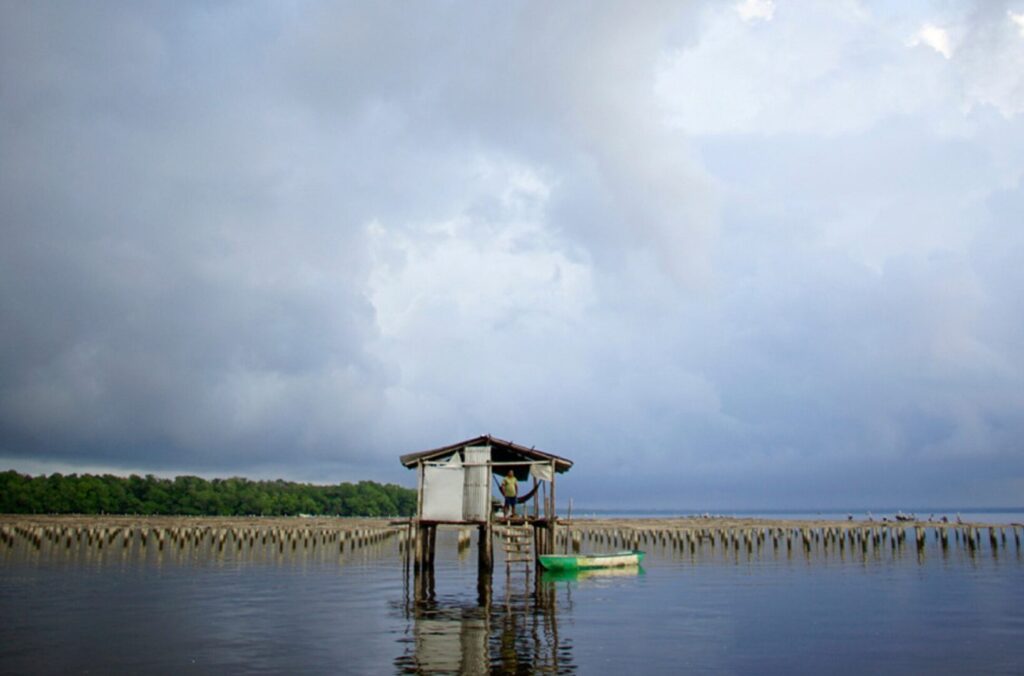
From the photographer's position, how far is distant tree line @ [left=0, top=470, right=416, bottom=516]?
393 ft

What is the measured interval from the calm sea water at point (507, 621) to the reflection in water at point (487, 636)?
65mm

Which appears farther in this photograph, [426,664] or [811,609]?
[811,609]

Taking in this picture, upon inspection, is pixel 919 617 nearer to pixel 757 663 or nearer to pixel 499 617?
pixel 757 663

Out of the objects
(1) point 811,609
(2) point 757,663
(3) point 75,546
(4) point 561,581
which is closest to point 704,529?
(4) point 561,581

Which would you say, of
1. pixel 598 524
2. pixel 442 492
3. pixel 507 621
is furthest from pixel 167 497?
pixel 507 621

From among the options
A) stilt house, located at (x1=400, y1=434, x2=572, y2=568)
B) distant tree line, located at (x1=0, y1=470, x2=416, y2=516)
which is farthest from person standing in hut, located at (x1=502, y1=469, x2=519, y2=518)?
distant tree line, located at (x1=0, y1=470, x2=416, y2=516)

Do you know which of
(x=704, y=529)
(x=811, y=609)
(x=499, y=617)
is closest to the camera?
(x=499, y=617)

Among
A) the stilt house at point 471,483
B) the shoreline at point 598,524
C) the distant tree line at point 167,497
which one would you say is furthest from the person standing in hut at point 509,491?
the distant tree line at point 167,497

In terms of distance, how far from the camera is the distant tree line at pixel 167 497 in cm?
11988

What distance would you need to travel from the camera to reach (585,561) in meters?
38.2

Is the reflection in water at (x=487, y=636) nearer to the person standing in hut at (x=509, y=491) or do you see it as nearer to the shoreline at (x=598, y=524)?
the person standing in hut at (x=509, y=491)

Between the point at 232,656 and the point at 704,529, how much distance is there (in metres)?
64.7

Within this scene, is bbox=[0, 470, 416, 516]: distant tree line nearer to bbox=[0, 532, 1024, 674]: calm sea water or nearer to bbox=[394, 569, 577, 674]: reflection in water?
bbox=[0, 532, 1024, 674]: calm sea water

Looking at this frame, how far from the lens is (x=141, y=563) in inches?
1812
